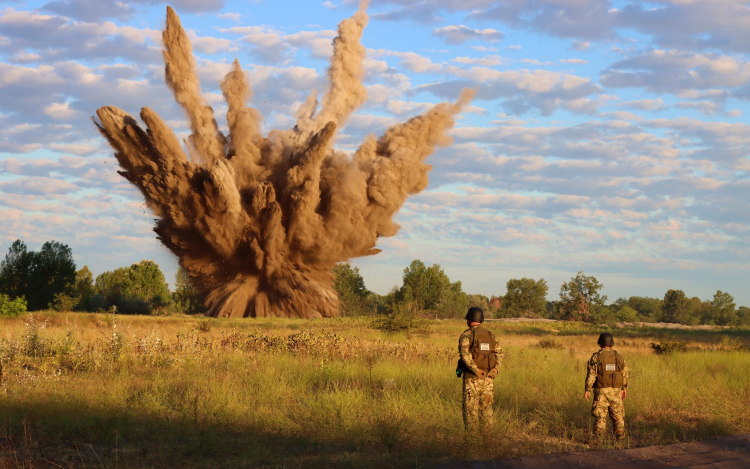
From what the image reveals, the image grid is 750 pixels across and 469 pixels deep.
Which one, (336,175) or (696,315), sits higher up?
(336,175)

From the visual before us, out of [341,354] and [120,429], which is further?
[341,354]

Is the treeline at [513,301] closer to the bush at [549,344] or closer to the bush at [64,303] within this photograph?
the bush at [549,344]

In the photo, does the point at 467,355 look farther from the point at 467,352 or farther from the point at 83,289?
the point at 83,289

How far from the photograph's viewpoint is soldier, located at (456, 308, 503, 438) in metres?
7.75

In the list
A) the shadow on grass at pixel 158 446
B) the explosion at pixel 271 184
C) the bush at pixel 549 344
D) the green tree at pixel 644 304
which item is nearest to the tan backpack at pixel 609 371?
the shadow on grass at pixel 158 446

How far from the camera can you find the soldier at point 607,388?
8.38 meters

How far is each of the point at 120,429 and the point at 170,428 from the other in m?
0.58

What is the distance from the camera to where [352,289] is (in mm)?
68062

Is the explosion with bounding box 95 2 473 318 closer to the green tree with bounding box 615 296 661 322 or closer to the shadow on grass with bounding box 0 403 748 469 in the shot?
the shadow on grass with bounding box 0 403 748 469

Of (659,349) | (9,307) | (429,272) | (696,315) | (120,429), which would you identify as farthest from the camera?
(696,315)

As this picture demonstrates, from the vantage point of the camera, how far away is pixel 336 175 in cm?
3966

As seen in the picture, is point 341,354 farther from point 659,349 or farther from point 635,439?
point 659,349

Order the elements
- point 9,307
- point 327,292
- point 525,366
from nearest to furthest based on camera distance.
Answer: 1. point 525,366
2. point 9,307
3. point 327,292

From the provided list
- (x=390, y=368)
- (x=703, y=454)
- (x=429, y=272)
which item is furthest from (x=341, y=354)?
(x=429, y=272)
